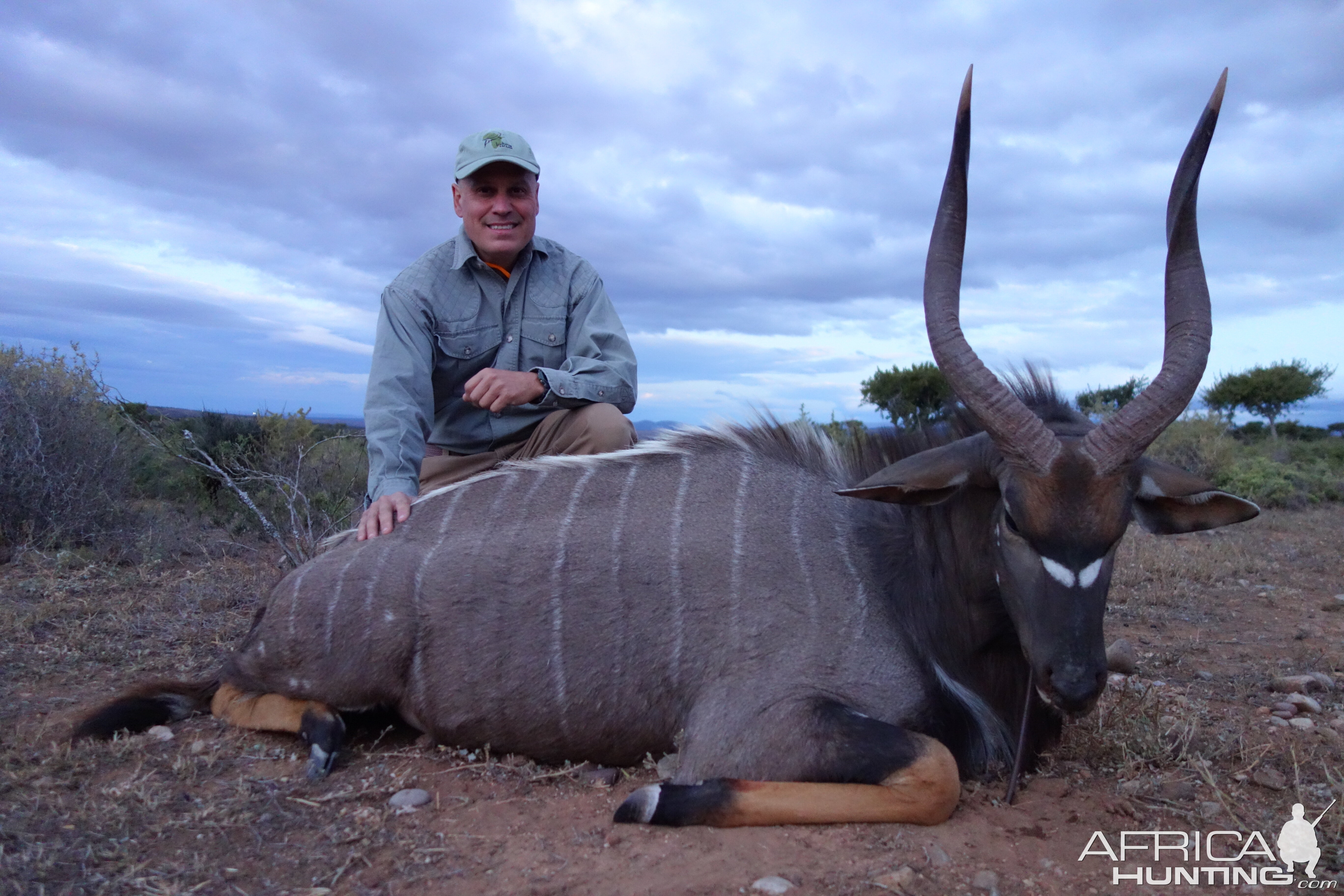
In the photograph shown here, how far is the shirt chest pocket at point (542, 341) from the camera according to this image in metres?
4.87

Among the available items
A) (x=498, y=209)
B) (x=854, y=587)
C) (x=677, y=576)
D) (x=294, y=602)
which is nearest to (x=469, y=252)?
(x=498, y=209)

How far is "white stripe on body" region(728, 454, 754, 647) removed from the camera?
3.28 metres

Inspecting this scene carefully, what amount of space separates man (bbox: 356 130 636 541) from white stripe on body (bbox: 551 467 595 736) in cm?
95

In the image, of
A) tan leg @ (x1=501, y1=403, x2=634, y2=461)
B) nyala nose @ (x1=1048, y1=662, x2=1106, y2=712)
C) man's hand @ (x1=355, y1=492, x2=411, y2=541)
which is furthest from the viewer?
tan leg @ (x1=501, y1=403, x2=634, y2=461)

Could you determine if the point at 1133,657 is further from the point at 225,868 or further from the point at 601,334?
the point at 225,868

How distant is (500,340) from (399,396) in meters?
0.71

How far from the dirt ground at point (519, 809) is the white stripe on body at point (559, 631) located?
0.77ft

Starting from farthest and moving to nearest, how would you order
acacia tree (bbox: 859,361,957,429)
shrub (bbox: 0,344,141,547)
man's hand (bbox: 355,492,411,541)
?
1. acacia tree (bbox: 859,361,957,429)
2. shrub (bbox: 0,344,141,547)
3. man's hand (bbox: 355,492,411,541)

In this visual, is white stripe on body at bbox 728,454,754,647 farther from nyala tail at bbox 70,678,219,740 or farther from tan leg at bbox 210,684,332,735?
nyala tail at bbox 70,678,219,740

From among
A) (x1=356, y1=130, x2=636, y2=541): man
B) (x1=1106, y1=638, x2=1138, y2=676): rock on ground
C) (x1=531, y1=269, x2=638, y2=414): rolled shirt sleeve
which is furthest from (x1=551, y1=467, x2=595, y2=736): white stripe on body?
(x1=1106, y1=638, x2=1138, y2=676): rock on ground

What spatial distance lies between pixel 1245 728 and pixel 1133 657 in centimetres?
99

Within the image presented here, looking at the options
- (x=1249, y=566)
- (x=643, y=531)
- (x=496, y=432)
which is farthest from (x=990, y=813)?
(x=1249, y=566)

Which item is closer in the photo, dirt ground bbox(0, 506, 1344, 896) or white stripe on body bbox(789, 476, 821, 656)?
dirt ground bbox(0, 506, 1344, 896)

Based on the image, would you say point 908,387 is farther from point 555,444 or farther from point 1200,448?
point 555,444
